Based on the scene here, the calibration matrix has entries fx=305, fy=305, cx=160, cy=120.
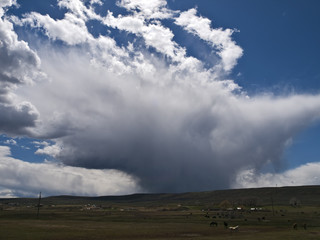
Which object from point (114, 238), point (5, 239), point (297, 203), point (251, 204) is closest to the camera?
point (5, 239)

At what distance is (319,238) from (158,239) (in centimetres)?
2334

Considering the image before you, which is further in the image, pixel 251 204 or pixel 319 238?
pixel 251 204

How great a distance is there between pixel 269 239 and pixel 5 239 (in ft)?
123

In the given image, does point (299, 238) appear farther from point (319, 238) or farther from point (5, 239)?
point (5, 239)

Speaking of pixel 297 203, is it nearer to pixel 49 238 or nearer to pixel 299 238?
pixel 299 238

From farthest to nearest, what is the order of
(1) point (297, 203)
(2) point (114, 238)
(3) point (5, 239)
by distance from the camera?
(1) point (297, 203) < (2) point (114, 238) < (3) point (5, 239)

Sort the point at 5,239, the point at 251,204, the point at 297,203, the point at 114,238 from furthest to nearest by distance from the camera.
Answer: the point at 251,204, the point at 297,203, the point at 114,238, the point at 5,239

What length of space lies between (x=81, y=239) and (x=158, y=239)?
36.8 feet

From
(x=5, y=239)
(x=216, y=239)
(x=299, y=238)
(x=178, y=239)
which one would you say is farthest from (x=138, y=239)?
(x=299, y=238)

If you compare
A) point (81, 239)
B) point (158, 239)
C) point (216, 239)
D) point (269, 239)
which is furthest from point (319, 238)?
point (81, 239)

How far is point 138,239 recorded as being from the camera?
44844mm

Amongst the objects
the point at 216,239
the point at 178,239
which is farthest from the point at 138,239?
the point at 216,239

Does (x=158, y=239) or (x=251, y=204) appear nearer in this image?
(x=158, y=239)

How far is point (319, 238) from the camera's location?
145 feet
